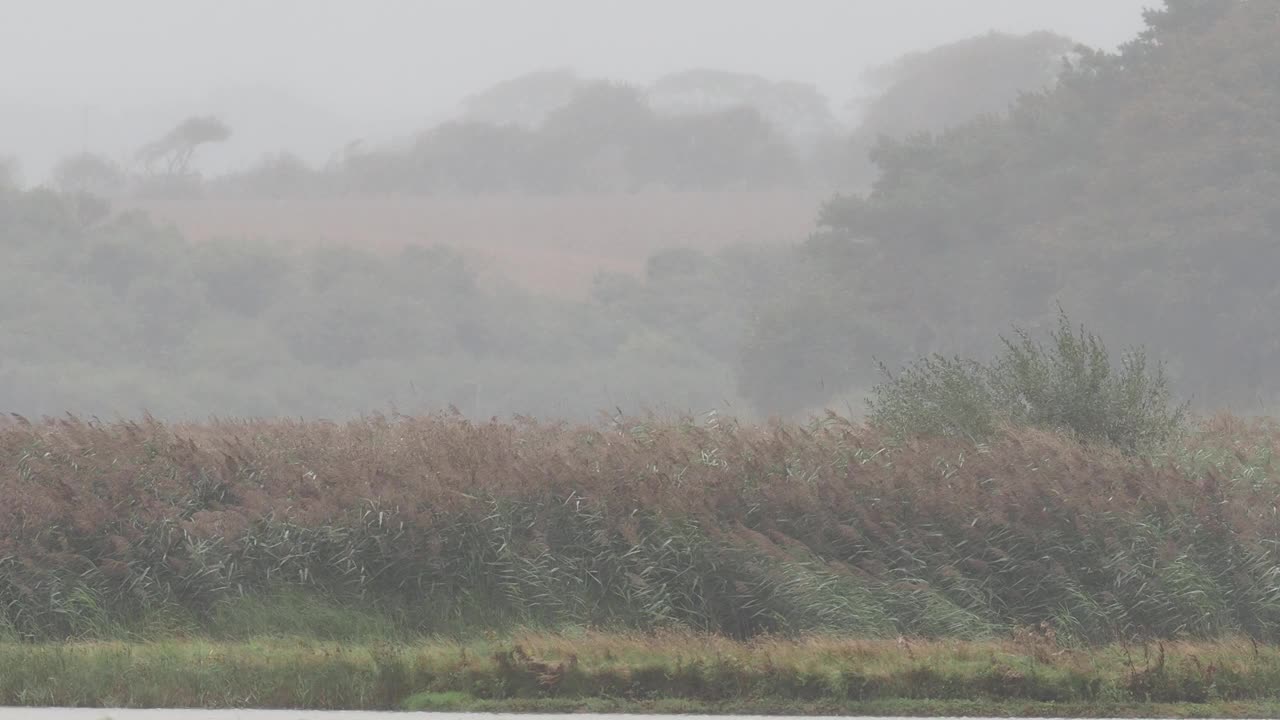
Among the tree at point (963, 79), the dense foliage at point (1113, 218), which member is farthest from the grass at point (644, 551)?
the tree at point (963, 79)

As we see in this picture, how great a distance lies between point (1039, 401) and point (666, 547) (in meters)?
5.15

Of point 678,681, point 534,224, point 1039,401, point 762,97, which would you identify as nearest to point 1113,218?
point 1039,401

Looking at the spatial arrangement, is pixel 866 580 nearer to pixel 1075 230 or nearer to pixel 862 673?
pixel 862 673

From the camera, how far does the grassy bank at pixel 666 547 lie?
40.2ft

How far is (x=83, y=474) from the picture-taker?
14141 mm

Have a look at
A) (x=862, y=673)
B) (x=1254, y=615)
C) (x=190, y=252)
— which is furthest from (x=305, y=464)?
(x=190, y=252)

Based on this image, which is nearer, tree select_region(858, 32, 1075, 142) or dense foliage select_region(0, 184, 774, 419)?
dense foliage select_region(0, 184, 774, 419)

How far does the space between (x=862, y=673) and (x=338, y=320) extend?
7481cm

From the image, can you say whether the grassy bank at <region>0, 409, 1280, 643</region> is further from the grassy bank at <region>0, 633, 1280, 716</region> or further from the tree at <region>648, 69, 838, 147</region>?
the tree at <region>648, 69, 838, 147</region>

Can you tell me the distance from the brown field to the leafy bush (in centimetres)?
7845

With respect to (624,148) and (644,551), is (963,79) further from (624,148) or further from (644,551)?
(644,551)

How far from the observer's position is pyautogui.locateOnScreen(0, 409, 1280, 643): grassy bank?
12258 mm

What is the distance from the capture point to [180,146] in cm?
11594

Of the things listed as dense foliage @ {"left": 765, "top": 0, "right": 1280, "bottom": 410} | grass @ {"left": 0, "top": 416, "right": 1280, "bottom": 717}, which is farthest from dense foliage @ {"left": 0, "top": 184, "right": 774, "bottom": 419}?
grass @ {"left": 0, "top": 416, "right": 1280, "bottom": 717}
